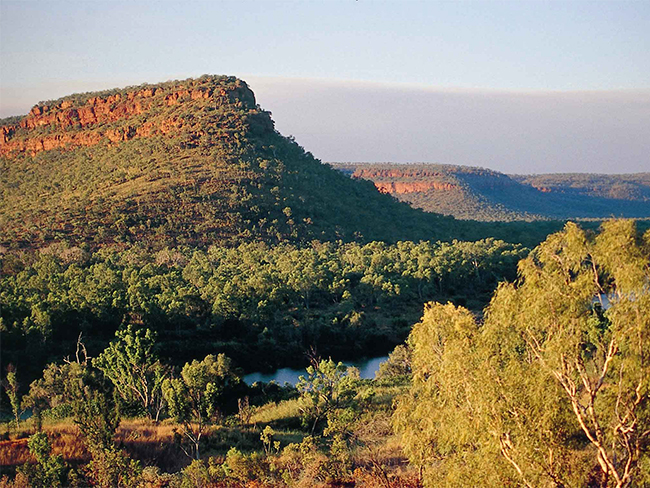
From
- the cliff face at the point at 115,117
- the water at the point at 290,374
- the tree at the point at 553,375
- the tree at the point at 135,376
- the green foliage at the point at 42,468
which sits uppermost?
the cliff face at the point at 115,117

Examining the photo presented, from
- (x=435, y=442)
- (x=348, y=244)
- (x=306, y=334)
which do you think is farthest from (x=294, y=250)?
(x=435, y=442)

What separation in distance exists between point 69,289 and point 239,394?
16.8 m

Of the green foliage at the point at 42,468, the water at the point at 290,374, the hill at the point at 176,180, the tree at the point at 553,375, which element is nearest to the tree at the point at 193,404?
the green foliage at the point at 42,468

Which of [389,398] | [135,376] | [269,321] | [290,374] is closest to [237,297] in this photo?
[269,321]

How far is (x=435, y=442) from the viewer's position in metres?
8.18

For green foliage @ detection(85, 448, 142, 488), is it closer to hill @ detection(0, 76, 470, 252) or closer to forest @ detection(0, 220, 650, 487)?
forest @ detection(0, 220, 650, 487)

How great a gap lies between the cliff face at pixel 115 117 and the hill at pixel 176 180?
15cm

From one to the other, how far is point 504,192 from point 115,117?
86.0 meters

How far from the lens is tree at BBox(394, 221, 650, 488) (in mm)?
6711

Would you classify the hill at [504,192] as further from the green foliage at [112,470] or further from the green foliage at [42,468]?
the green foliage at [42,468]

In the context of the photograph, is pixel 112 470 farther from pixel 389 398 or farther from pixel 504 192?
pixel 504 192

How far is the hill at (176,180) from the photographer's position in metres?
49.0

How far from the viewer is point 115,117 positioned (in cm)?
7225

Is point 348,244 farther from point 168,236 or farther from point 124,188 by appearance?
point 124,188
